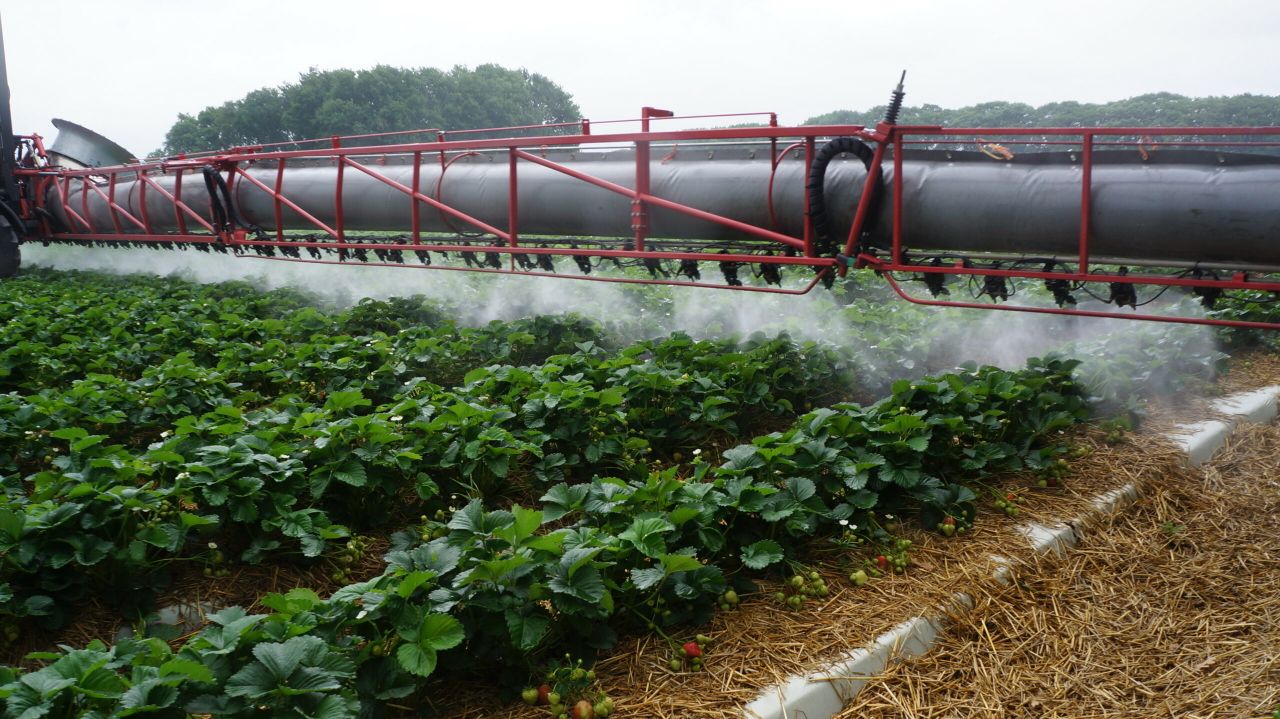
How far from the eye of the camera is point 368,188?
30.8 ft

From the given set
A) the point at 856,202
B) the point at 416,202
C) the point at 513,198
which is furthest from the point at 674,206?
the point at 416,202

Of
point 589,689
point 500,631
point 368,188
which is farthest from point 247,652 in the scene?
point 368,188

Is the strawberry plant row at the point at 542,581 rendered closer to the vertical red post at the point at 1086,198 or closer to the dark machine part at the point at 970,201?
the vertical red post at the point at 1086,198

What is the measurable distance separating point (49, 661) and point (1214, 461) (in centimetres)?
597

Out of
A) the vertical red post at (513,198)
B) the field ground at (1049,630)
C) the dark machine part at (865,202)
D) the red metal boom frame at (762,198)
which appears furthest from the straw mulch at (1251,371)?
the vertical red post at (513,198)

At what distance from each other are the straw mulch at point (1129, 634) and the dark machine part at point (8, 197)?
1628cm

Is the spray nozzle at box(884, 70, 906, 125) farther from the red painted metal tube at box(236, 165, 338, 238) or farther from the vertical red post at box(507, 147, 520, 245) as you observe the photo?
the red painted metal tube at box(236, 165, 338, 238)

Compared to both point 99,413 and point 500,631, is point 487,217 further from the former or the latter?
point 500,631

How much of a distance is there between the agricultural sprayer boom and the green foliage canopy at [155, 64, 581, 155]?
32013 millimetres

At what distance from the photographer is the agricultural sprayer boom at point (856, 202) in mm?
4547

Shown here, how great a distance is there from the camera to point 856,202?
5.69 m

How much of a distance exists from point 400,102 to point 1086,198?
1557 inches

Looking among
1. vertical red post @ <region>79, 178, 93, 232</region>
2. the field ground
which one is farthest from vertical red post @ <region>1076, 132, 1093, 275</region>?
vertical red post @ <region>79, 178, 93, 232</region>

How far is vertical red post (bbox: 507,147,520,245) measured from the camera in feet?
24.5
